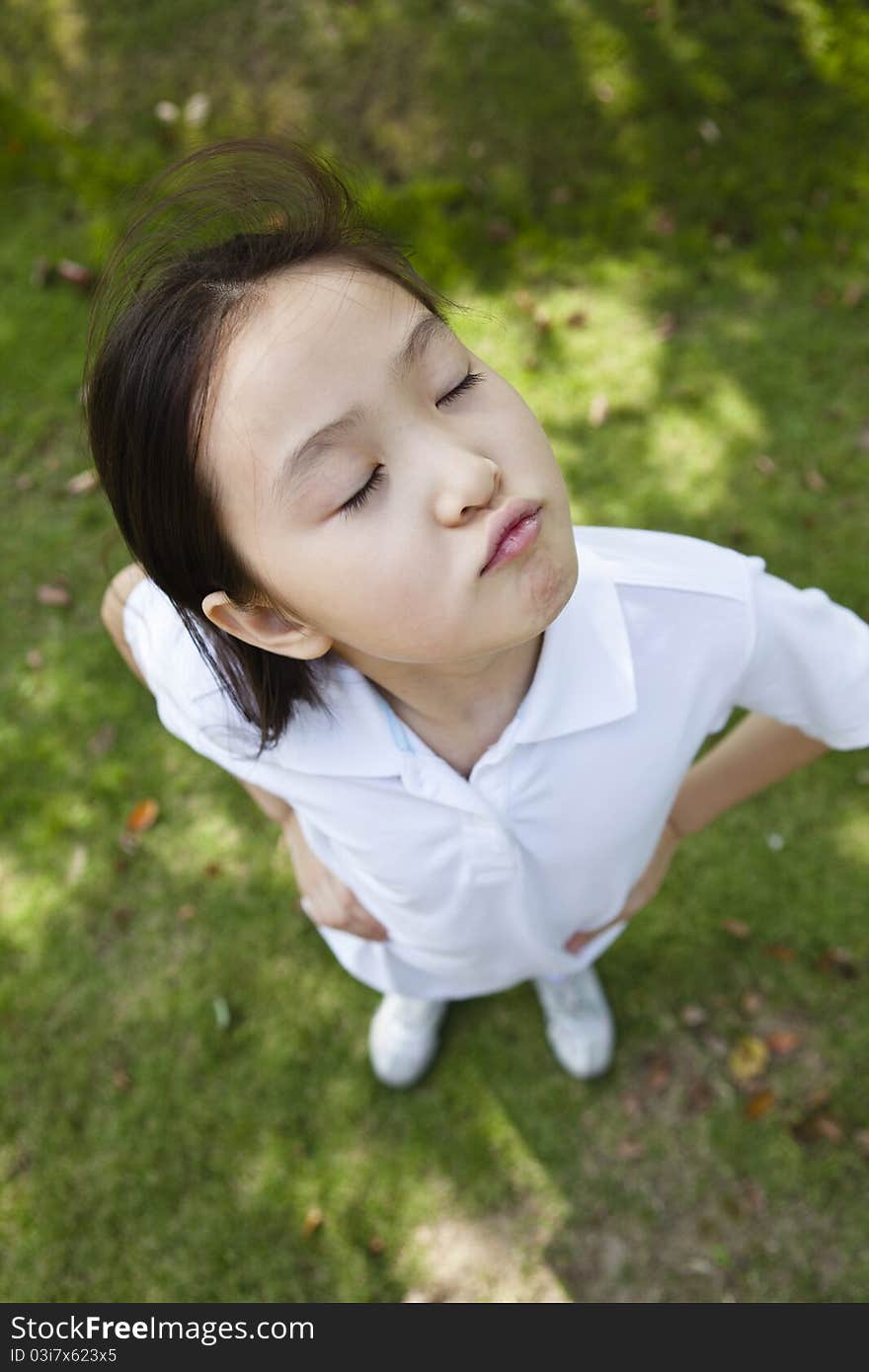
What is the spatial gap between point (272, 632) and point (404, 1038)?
1.83m

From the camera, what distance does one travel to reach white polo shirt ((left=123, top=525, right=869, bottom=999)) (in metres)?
1.69

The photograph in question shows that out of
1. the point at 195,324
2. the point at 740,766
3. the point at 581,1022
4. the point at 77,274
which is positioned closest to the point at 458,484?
the point at 195,324

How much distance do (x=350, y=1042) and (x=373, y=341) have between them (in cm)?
245

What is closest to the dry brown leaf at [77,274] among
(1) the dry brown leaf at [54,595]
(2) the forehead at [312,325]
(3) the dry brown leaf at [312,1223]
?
(1) the dry brown leaf at [54,595]

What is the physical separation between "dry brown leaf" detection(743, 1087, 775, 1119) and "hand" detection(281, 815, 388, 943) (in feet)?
4.49

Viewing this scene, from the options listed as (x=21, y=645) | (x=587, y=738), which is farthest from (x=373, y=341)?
(x=21, y=645)

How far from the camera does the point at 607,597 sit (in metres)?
1.70

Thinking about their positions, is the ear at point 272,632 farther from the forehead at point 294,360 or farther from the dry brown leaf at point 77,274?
the dry brown leaf at point 77,274

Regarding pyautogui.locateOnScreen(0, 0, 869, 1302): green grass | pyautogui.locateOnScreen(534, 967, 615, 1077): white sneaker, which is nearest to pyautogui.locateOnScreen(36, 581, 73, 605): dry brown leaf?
pyautogui.locateOnScreen(0, 0, 869, 1302): green grass

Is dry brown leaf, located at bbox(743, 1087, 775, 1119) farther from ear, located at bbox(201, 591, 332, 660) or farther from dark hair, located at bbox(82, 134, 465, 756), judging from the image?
ear, located at bbox(201, 591, 332, 660)

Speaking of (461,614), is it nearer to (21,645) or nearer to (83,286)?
(21,645)

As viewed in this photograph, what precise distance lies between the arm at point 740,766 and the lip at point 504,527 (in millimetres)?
872

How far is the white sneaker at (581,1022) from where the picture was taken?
9.72ft

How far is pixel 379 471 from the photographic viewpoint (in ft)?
4.40
